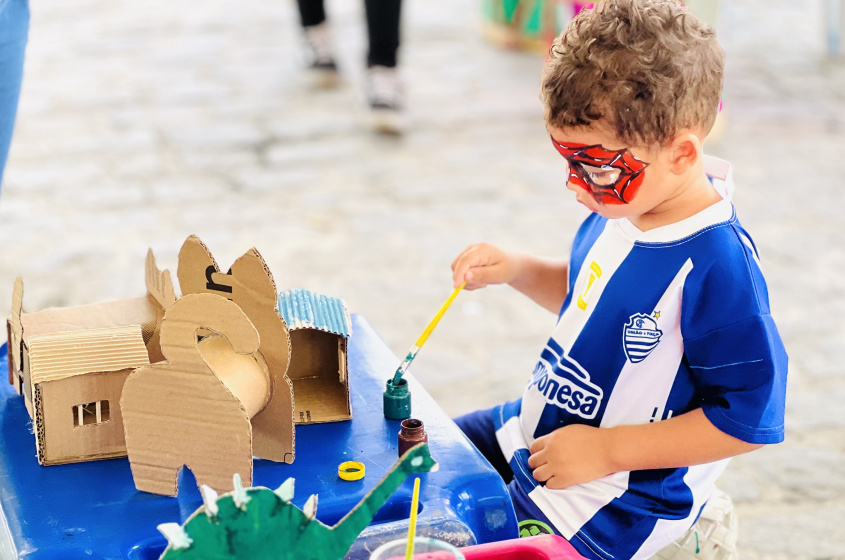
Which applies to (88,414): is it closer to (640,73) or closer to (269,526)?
(269,526)

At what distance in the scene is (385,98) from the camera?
3.67m

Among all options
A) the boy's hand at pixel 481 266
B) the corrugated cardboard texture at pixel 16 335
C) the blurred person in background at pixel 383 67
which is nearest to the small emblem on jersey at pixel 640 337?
the boy's hand at pixel 481 266

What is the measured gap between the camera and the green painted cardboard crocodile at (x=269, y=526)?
80 cm

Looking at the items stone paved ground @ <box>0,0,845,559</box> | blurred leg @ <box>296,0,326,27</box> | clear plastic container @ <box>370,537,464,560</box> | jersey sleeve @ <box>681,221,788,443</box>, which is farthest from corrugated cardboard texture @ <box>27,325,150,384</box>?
blurred leg @ <box>296,0,326,27</box>

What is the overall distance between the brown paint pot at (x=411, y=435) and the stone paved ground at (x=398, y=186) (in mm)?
952

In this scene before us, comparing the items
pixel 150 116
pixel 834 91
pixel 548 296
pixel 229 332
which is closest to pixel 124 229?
pixel 150 116

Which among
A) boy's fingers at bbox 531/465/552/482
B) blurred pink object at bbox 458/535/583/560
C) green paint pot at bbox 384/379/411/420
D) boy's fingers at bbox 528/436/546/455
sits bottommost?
boy's fingers at bbox 531/465/552/482

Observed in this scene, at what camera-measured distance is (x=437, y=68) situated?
4426 mm

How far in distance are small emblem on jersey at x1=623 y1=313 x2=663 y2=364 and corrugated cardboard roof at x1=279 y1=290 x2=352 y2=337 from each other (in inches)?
12.4

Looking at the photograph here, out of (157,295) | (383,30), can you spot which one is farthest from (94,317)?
(383,30)

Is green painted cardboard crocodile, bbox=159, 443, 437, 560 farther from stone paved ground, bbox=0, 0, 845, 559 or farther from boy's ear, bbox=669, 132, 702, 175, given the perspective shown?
stone paved ground, bbox=0, 0, 845, 559

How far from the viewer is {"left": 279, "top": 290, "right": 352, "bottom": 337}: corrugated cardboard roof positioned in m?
1.10

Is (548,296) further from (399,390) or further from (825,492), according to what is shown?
(825,492)

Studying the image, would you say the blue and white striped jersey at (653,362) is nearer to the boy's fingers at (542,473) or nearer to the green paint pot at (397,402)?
the boy's fingers at (542,473)
